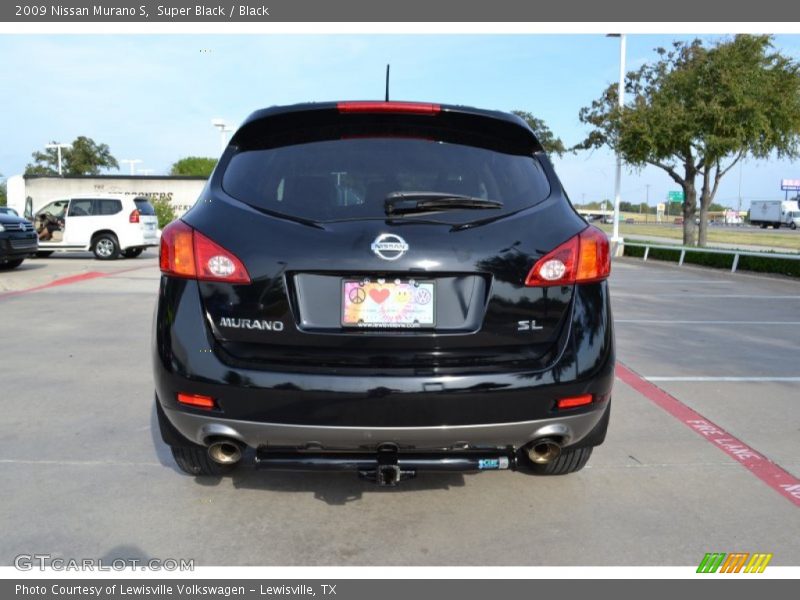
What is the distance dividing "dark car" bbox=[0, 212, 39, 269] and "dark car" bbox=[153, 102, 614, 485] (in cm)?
1259

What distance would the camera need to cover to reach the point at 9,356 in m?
6.27

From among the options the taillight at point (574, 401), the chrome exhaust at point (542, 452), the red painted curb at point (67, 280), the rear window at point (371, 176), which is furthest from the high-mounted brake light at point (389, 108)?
the red painted curb at point (67, 280)

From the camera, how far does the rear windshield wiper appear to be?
2.66 metres

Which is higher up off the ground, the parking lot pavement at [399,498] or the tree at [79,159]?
the tree at [79,159]

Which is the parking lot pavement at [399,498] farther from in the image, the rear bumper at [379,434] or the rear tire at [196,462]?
the rear bumper at [379,434]

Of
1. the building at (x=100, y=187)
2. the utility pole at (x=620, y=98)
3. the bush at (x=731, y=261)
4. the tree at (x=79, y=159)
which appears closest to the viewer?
the bush at (x=731, y=261)

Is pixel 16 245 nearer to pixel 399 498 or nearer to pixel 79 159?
pixel 399 498

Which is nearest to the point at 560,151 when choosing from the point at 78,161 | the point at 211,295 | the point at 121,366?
the point at 121,366

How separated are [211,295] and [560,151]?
39.6m

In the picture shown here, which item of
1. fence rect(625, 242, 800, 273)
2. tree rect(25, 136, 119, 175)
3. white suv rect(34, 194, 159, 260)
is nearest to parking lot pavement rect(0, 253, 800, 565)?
fence rect(625, 242, 800, 273)

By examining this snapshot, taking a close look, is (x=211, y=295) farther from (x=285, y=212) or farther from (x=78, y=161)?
(x=78, y=161)

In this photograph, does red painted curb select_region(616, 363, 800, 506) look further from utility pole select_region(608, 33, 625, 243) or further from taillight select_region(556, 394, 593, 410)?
utility pole select_region(608, 33, 625, 243)

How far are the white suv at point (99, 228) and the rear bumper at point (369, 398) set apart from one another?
17.4 meters

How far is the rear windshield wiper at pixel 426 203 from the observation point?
2.66m
